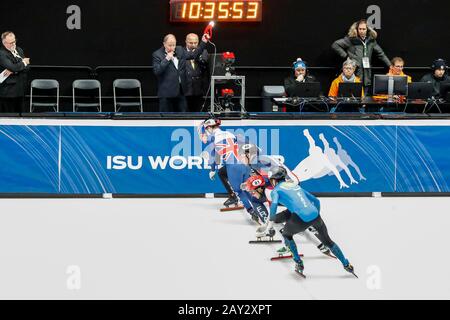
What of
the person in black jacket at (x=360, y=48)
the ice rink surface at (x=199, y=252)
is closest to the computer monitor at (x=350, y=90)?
the person in black jacket at (x=360, y=48)

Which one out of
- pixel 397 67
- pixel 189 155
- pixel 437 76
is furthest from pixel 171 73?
pixel 437 76

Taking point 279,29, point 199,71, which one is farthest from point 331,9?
point 199,71

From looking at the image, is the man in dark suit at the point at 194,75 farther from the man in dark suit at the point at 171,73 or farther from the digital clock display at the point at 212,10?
the digital clock display at the point at 212,10

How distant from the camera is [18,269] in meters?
13.4

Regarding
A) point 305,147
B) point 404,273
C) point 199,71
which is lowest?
point 404,273

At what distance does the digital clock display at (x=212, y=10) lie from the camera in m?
23.2

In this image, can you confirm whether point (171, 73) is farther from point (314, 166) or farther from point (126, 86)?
point (314, 166)

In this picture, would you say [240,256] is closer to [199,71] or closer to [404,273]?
[404,273]

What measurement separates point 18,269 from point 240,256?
321 cm

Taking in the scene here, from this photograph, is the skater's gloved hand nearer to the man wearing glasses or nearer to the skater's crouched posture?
the skater's crouched posture

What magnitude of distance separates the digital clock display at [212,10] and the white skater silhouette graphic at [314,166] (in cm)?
544

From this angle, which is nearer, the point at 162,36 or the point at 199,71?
the point at 199,71

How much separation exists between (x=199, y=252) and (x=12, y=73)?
7.84m

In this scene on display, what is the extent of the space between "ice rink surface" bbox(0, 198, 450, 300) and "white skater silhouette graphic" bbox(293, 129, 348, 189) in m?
0.58
